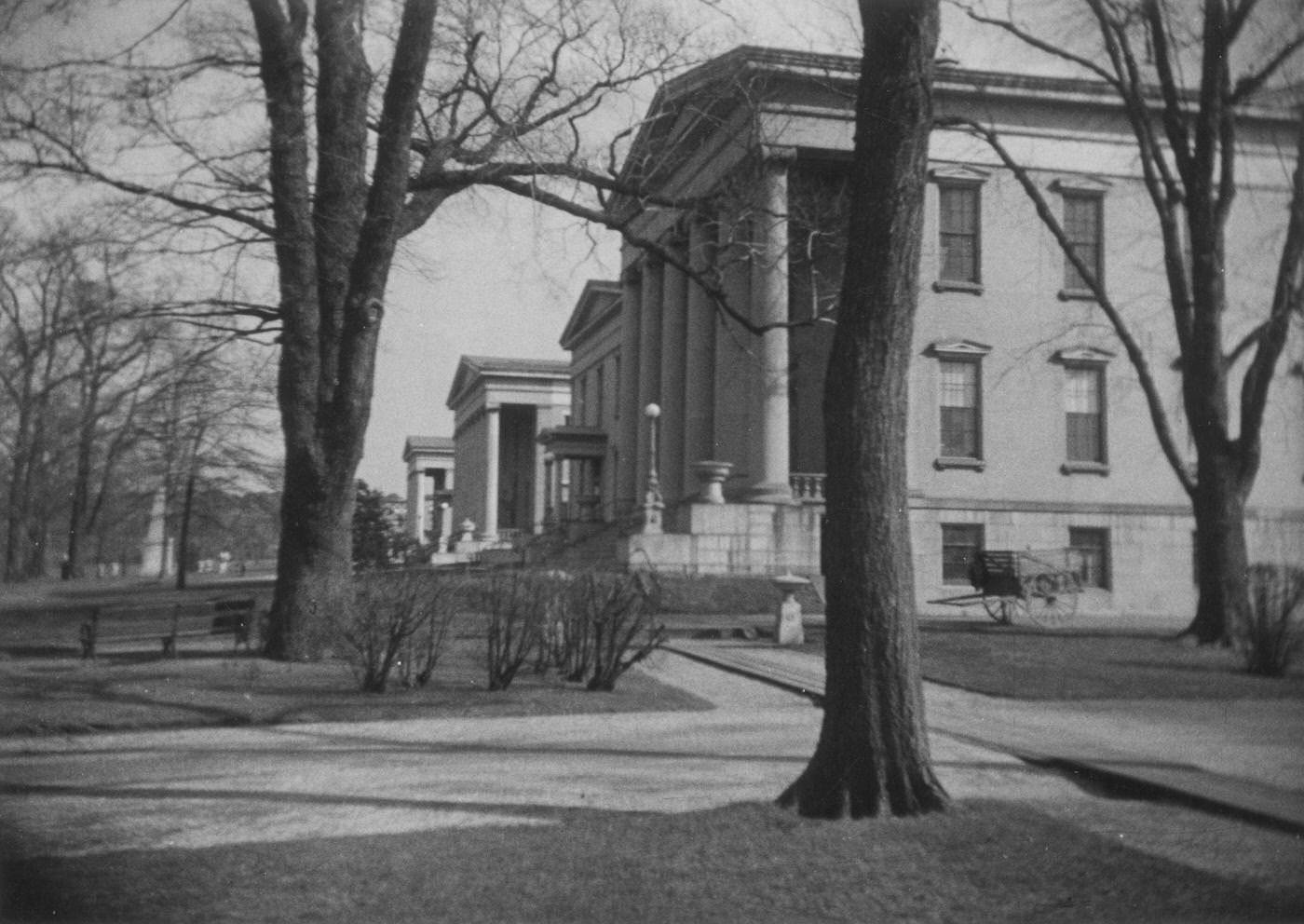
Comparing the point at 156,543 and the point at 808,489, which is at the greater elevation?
the point at 808,489

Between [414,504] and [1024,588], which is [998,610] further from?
[414,504]

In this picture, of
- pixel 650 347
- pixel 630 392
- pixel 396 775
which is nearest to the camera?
pixel 396 775

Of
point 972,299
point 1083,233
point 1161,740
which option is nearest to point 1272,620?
point 1161,740

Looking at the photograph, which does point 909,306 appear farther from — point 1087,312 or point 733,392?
point 733,392

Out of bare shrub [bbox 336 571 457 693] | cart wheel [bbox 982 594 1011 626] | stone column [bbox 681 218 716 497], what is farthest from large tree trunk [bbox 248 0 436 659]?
stone column [bbox 681 218 716 497]

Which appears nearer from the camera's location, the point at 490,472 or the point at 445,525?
the point at 445,525

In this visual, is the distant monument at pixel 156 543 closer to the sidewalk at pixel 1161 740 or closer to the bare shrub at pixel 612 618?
the bare shrub at pixel 612 618

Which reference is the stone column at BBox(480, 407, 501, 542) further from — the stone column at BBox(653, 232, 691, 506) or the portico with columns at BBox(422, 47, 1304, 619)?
the portico with columns at BBox(422, 47, 1304, 619)

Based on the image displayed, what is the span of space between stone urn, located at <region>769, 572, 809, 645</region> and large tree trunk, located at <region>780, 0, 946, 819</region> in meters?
8.76

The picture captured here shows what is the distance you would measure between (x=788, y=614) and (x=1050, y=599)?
4.65 m

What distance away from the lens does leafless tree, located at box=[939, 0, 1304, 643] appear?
455 centimetres

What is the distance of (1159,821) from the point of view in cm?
542

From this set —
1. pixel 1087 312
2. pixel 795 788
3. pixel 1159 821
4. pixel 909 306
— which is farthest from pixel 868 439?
pixel 1087 312

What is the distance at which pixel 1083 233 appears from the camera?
11.0m
